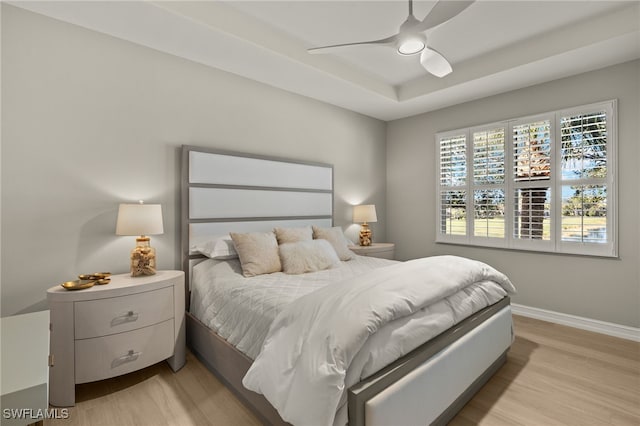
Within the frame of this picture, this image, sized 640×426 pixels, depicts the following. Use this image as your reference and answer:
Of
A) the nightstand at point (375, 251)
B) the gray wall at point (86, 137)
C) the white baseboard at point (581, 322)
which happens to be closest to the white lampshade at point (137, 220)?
the gray wall at point (86, 137)

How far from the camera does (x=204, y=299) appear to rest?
243 centimetres

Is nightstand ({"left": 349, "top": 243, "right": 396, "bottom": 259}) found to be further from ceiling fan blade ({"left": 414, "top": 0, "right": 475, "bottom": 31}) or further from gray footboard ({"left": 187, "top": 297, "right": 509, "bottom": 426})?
ceiling fan blade ({"left": 414, "top": 0, "right": 475, "bottom": 31})

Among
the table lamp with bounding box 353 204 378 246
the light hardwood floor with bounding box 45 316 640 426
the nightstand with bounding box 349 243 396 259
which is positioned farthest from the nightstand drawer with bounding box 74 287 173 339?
the table lamp with bounding box 353 204 378 246

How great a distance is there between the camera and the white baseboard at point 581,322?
2938 millimetres

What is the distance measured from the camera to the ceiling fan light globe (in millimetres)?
2006

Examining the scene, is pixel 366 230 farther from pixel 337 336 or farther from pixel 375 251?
pixel 337 336

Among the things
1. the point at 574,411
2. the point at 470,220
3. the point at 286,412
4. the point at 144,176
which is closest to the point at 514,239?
the point at 470,220

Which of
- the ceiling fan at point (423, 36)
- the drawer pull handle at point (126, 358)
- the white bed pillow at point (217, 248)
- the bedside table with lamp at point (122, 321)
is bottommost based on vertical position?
the drawer pull handle at point (126, 358)

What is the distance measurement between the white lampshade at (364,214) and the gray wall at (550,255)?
2.53ft

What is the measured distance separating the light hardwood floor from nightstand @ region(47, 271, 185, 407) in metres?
0.16

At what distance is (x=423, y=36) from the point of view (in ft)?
6.49

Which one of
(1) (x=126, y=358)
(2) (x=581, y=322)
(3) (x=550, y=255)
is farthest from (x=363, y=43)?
(2) (x=581, y=322)

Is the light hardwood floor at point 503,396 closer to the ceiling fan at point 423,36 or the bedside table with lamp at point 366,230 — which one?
the bedside table with lamp at point 366,230

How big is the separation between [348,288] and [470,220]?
301cm
